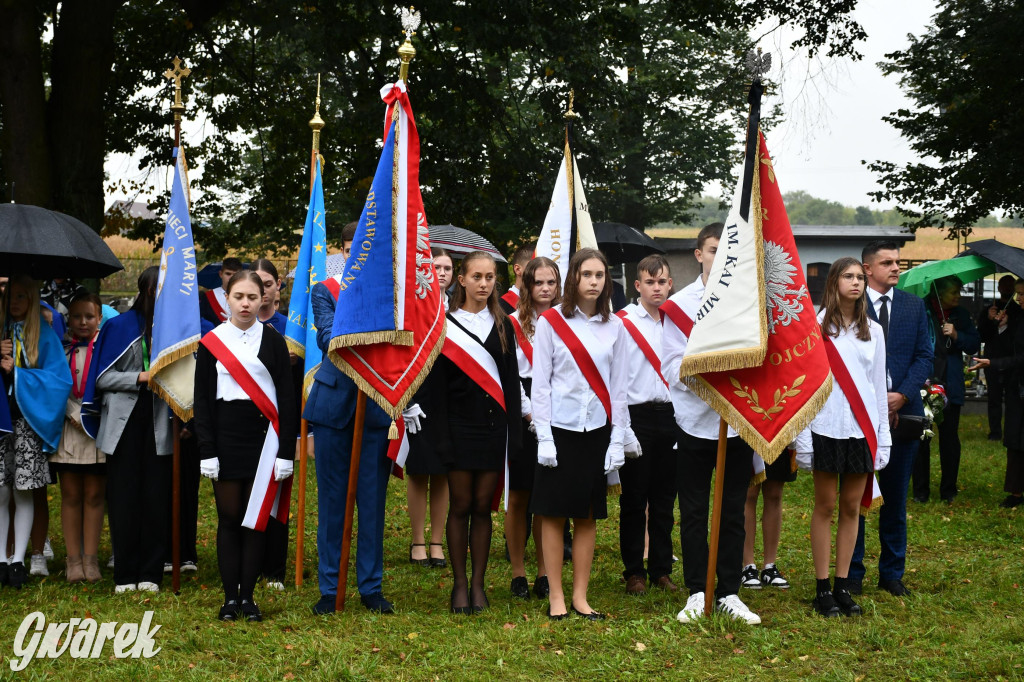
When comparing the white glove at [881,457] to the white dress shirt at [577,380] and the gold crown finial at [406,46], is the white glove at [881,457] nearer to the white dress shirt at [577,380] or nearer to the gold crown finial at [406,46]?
the white dress shirt at [577,380]

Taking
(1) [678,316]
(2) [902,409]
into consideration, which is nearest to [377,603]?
(1) [678,316]

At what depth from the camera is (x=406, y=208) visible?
19.6 ft

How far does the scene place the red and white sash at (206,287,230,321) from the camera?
27.6 ft

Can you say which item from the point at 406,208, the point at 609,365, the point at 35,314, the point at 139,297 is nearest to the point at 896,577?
the point at 609,365

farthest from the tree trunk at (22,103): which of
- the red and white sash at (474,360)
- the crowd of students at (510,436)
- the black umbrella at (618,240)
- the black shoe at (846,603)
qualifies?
the black shoe at (846,603)

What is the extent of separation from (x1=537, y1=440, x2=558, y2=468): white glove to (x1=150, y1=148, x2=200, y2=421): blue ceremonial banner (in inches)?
92.2

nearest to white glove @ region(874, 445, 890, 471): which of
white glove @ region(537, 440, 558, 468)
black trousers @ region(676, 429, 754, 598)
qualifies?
black trousers @ region(676, 429, 754, 598)

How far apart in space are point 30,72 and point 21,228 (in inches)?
225

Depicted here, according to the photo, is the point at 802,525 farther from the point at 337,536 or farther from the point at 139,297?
the point at 139,297

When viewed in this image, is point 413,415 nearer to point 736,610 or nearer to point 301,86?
point 736,610

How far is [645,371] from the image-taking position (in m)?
6.57

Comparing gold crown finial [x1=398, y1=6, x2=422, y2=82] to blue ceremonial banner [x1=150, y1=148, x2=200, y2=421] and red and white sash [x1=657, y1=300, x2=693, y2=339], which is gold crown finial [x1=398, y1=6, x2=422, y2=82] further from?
blue ceremonial banner [x1=150, y1=148, x2=200, y2=421]

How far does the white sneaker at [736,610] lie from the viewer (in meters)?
5.79

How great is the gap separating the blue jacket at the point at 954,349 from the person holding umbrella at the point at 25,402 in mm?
7682
